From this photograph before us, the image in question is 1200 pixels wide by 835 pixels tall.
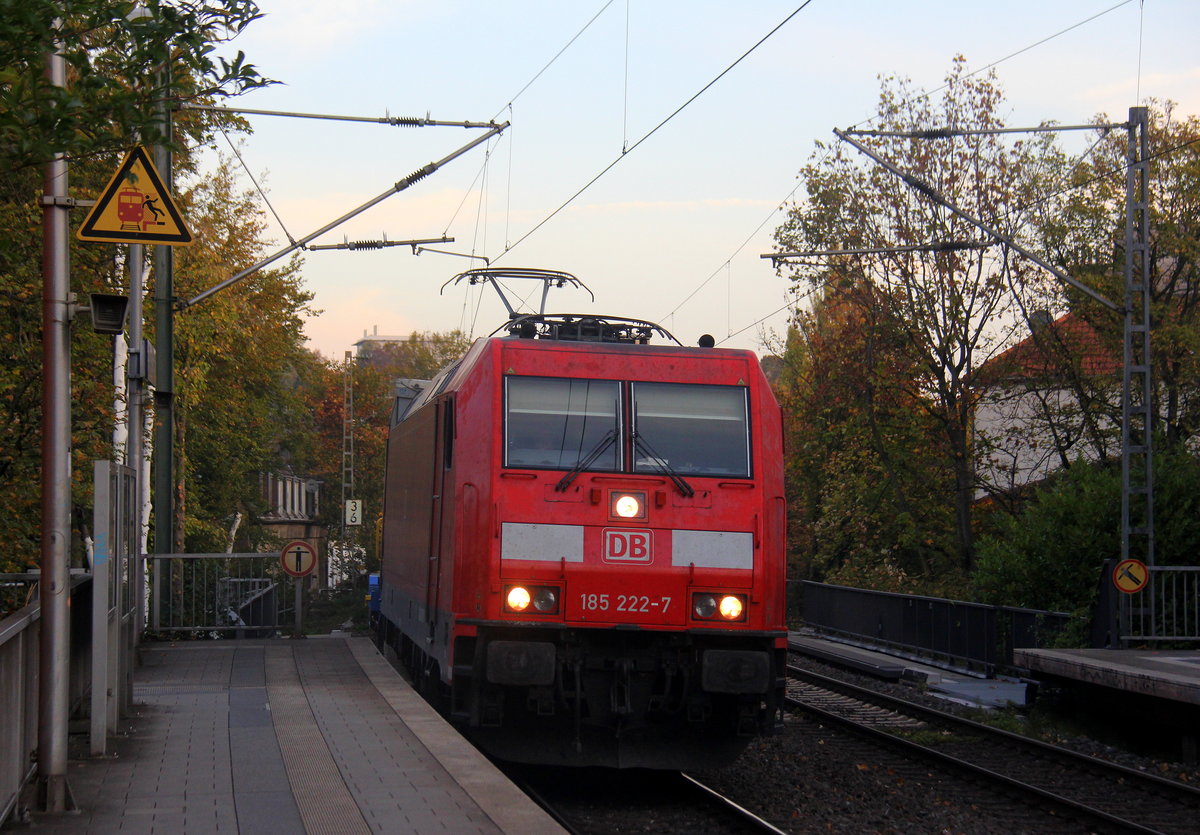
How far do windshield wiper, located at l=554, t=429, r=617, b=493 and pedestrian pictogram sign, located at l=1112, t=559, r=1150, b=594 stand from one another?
8.52 m

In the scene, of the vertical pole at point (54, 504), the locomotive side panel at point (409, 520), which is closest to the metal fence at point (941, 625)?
the locomotive side panel at point (409, 520)

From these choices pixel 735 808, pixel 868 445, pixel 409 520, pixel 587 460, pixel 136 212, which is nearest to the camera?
pixel 136 212

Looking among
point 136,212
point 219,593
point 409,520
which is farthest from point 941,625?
point 136,212

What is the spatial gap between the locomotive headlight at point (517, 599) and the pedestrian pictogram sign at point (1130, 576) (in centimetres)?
924

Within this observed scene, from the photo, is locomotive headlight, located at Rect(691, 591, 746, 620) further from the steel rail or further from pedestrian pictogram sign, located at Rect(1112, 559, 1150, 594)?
pedestrian pictogram sign, located at Rect(1112, 559, 1150, 594)

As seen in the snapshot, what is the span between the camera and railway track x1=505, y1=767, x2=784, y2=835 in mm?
9156

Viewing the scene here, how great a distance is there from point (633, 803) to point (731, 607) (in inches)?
65.2

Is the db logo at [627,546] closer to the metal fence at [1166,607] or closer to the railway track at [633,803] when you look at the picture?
the railway track at [633,803]

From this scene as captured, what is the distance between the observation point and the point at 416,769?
8430 millimetres

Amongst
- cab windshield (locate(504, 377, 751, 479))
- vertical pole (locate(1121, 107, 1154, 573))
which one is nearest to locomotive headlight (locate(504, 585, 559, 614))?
cab windshield (locate(504, 377, 751, 479))

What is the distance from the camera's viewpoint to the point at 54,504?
7309 mm

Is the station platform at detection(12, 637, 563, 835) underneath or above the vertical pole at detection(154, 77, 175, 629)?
underneath

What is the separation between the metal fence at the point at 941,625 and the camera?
18750 mm

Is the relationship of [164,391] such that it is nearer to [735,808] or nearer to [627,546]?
[627,546]
